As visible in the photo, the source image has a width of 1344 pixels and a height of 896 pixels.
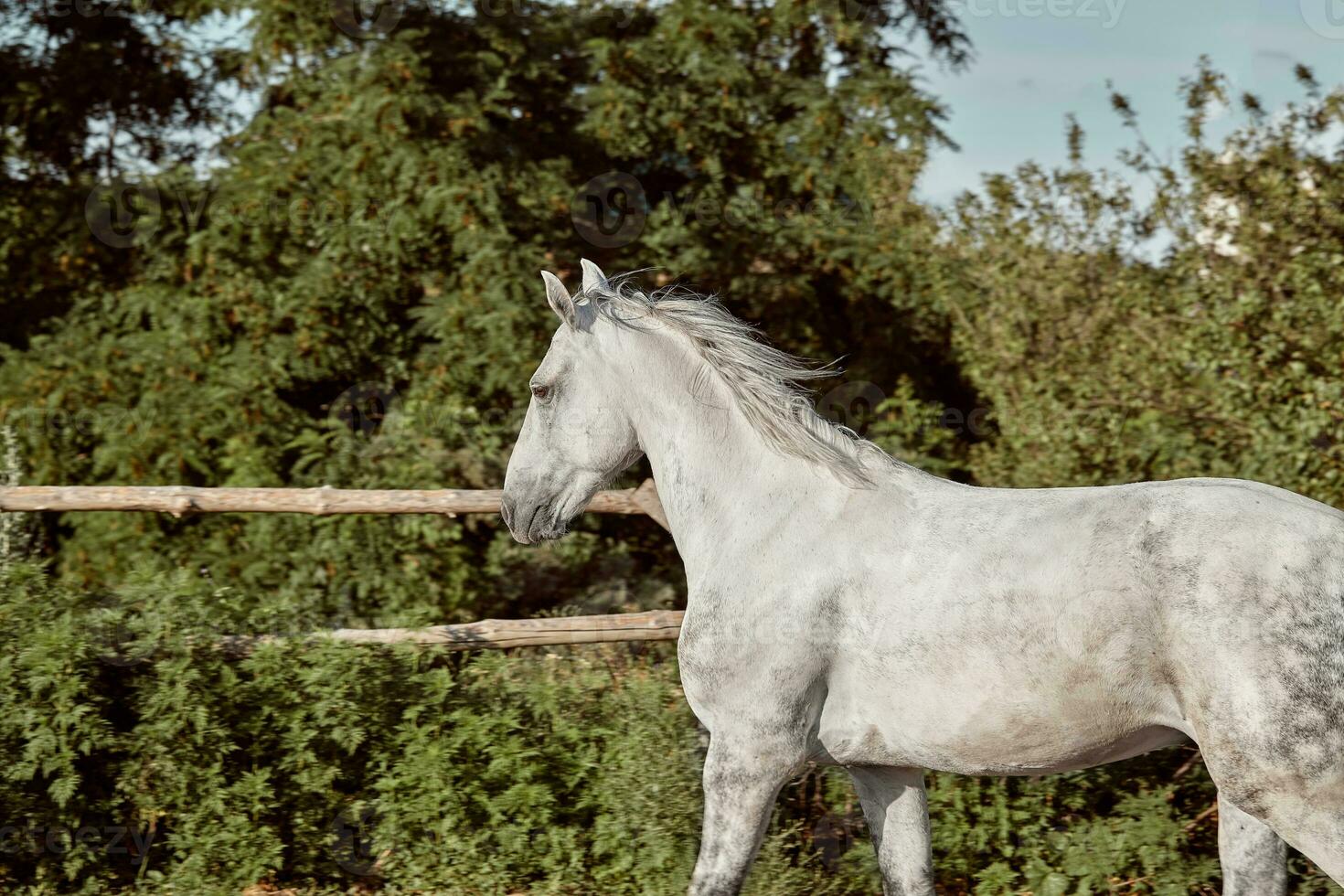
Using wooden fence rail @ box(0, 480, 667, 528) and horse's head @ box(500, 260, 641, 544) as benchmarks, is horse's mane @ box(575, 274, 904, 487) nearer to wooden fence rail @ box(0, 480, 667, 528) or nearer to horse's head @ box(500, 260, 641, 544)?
horse's head @ box(500, 260, 641, 544)

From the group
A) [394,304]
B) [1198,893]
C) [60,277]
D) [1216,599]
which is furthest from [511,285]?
[1216,599]

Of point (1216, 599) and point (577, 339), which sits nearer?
point (1216, 599)

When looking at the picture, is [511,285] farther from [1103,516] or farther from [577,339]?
[1103,516]

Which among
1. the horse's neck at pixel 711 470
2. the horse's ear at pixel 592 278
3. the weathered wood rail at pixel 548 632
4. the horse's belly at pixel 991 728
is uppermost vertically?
the horse's ear at pixel 592 278

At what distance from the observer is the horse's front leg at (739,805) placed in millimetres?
3223

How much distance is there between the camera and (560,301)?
3.57m

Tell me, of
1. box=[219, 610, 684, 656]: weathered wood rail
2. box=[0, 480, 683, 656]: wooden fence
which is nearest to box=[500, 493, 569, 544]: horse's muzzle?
box=[0, 480, 683, 656]: wooden fence

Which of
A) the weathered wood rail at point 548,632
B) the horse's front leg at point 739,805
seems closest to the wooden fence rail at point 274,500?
the weathered wood rail at point 548,632

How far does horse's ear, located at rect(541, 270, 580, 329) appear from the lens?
3.56m

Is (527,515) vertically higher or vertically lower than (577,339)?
lower

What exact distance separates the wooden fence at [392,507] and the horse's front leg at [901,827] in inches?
70.3

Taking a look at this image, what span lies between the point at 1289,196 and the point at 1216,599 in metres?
4.38

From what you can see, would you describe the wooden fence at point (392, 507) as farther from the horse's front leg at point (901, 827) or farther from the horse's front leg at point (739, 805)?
the horse's front leg at point (739, 805)

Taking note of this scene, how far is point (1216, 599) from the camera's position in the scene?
277cm
